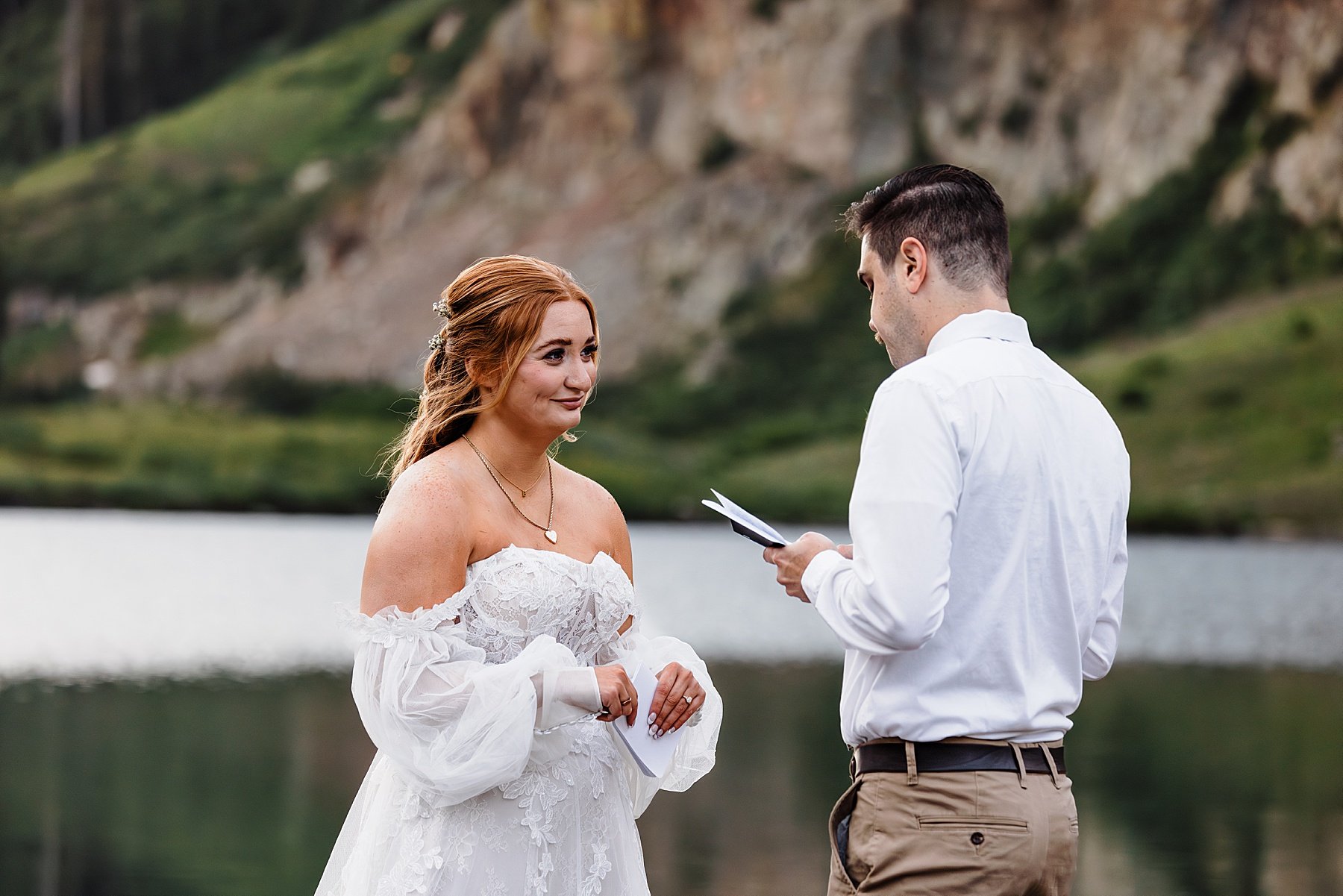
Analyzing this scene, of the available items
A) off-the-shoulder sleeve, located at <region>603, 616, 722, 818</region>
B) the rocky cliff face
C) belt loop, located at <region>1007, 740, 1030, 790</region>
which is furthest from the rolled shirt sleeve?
the rocky cliff face

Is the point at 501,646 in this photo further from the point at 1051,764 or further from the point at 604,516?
the point at 1051,764

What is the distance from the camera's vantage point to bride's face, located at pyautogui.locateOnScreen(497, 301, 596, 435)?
186 inches

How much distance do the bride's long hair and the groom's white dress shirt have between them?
1.11m

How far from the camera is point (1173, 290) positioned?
95.9 metres

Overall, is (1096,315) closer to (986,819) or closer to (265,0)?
(265,0)

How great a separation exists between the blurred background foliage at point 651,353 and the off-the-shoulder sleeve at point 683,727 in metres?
64.6

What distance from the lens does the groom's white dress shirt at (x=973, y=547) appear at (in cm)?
381

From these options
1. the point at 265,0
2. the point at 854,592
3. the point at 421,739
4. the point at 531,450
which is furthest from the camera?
the point at 265,0

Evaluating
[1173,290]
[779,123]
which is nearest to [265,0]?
[779,123]

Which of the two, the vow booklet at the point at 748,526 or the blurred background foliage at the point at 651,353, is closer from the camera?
the vow booklet at the point at 748,526

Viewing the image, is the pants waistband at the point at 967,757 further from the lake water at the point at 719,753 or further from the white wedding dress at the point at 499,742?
the lake water at the point at 719,753

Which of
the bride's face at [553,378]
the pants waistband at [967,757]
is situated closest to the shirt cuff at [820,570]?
the pants waistband at [967,757]

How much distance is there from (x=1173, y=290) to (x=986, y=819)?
96.3 metres

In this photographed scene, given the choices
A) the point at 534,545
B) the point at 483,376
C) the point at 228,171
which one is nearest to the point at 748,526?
the point at 534,545
